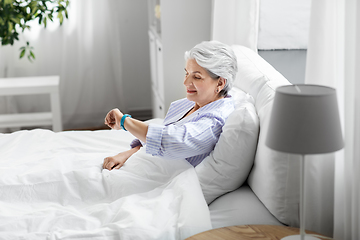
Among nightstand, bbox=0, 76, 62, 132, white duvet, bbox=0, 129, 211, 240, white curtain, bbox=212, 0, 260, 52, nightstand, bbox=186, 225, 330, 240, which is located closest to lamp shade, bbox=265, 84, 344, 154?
nightstand, bbox=186, 225, 330, 240

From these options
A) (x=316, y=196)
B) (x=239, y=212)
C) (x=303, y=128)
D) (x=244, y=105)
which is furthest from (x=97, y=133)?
(x=303, y=128)

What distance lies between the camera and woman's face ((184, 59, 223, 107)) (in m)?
1.59

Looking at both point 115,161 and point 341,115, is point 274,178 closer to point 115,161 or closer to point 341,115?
point 341,115

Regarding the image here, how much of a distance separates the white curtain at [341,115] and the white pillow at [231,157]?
24cm

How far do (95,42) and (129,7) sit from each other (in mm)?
471

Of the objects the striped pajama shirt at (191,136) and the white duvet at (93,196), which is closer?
the white duvet at (93,196)

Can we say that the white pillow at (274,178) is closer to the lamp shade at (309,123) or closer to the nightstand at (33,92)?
the lamp shade at (309,123)

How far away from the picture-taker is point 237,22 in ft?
8.52

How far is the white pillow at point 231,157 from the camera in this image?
137 cm

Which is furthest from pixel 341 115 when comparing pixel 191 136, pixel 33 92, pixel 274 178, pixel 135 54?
pixel 135 54

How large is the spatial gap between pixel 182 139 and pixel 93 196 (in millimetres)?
386

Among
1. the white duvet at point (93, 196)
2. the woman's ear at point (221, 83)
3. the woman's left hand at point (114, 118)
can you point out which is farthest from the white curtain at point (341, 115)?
the woman's left hand at point (114, 118)

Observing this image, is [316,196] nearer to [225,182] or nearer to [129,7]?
[225,182]

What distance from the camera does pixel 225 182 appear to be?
55.4 inches
